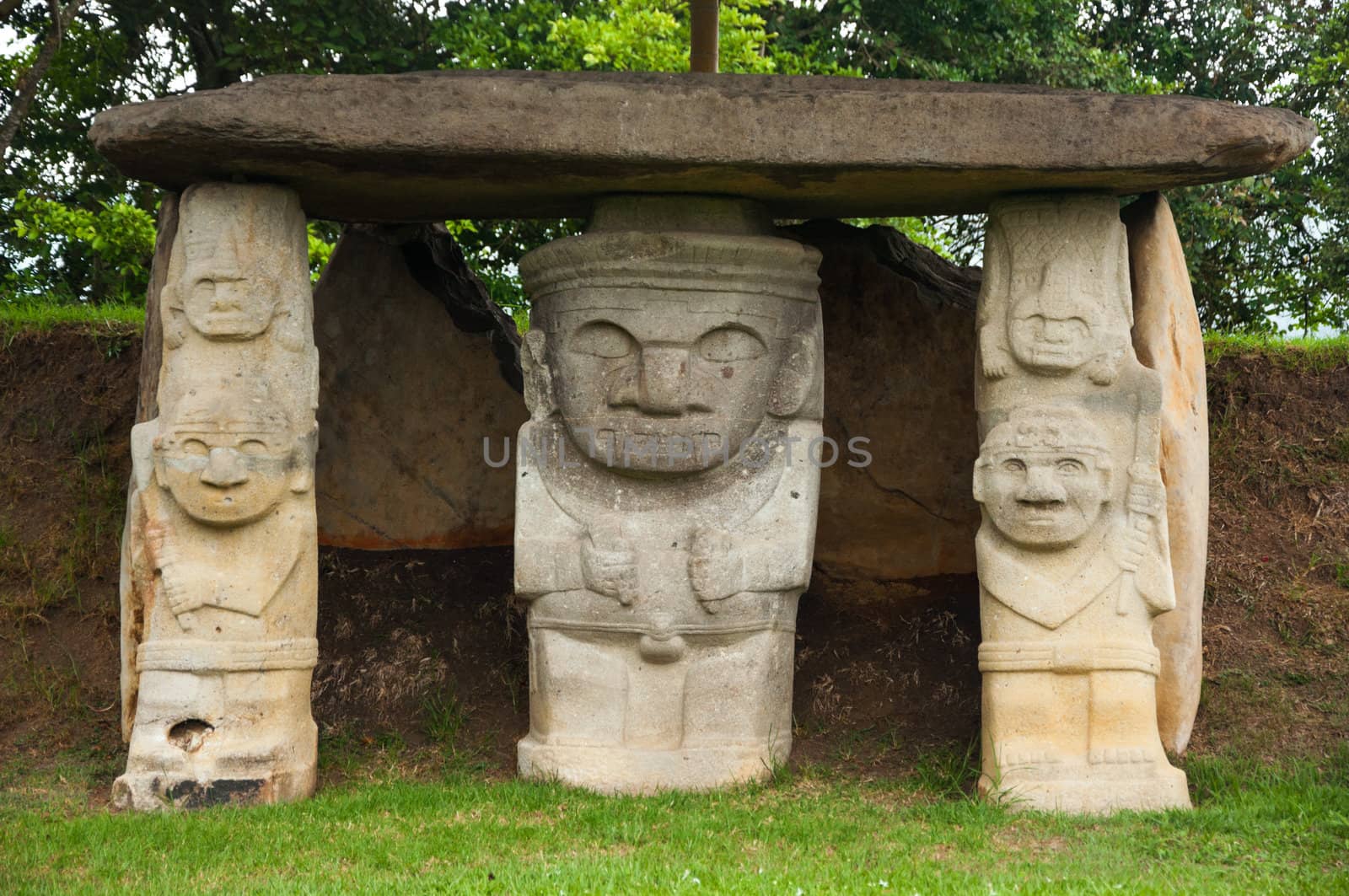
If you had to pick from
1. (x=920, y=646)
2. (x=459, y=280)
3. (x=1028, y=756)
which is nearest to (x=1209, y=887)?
(x=1028, y=756)

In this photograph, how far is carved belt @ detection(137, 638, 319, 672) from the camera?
17.6 feet

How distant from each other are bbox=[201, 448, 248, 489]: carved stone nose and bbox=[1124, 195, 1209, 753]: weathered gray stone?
130 inches

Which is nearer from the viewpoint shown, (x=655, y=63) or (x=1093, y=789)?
(x=1093, y=789)

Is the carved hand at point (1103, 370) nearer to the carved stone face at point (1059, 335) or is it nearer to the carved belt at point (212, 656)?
the carved stone face at point (1059, 335)

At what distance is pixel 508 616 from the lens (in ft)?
22.8

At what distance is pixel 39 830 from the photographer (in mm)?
5000

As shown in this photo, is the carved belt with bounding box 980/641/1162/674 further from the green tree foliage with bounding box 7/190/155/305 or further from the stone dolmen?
the green tree foliage with bounding box 7/190/155/305

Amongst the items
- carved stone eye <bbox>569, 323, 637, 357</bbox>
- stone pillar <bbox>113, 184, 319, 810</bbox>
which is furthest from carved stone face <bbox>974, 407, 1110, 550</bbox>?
stone pillar <bbox>113, 184, 319, 810</bbox>

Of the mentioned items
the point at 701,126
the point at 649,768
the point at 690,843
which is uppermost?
the point at 701,126

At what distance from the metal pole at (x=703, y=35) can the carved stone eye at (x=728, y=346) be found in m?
2.57

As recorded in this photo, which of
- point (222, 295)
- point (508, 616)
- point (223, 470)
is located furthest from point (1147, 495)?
point (222, 295)

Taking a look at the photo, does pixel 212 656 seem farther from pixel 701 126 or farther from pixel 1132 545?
pixel 1132 545

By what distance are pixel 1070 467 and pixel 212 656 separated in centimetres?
306

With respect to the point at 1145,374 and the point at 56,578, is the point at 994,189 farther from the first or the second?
the point at 56,578
